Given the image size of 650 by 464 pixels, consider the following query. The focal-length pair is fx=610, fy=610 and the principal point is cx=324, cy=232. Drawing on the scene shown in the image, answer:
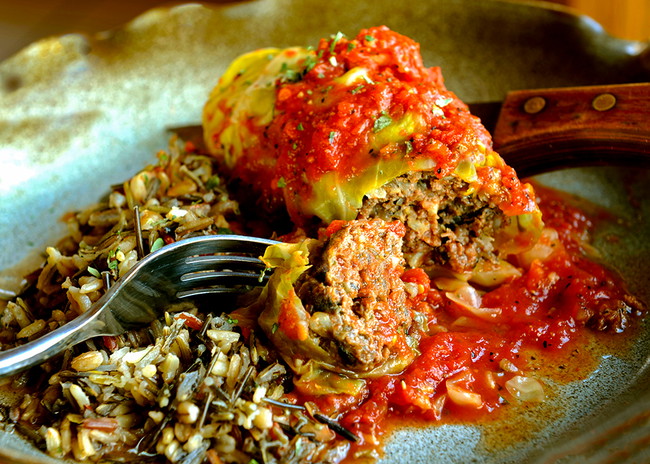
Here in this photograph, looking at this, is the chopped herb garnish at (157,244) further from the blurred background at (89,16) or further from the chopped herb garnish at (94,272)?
the blurred background at (89,16)

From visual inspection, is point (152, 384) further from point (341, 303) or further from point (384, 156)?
point (384, 156)

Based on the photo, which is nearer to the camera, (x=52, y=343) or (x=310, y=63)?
(x=52, y=343)

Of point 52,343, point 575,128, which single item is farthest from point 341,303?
point 575,128

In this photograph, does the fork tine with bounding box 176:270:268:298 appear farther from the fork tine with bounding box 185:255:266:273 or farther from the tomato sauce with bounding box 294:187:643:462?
the tomato sauce with bounding box 294:187:643:462

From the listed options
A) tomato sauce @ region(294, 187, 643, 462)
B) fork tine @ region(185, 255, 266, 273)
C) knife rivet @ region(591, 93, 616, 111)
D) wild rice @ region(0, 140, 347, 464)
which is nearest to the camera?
wild rice @ region(0, 140, 347, 464)

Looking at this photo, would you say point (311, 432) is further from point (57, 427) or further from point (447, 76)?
point (447, 76)

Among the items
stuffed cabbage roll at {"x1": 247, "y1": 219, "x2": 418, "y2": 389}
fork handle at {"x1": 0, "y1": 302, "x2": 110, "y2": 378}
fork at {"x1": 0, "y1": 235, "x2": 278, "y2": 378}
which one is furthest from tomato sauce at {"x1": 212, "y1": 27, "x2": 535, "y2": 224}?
fork handle at {"x1": 0, "y1": 302, "x2": 110, "y2": 378}
